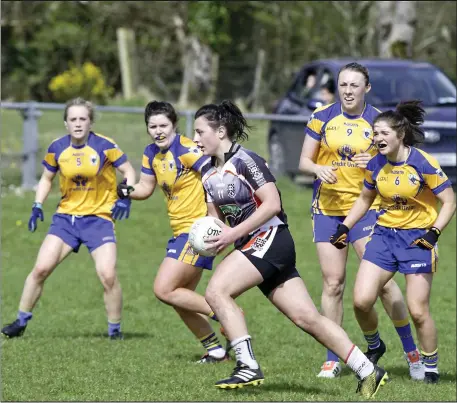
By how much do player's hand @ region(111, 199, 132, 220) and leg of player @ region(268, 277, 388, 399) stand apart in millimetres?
2420

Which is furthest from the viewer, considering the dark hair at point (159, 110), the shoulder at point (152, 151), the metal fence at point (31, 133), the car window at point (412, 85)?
the metal fence at point (31, 133)

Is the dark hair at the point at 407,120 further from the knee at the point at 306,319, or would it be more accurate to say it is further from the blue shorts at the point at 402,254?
the knee at the point at 306,319

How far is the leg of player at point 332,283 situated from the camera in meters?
8.58

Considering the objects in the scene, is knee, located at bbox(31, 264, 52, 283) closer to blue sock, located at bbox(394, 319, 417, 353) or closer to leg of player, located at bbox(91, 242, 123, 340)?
leg of player, located at bbox(91, 242, 123, 340)

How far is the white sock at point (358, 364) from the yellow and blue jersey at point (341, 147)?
1.46 metres

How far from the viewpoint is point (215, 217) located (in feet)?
A: 24.8

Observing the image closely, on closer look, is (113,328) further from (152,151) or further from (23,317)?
(152,151)

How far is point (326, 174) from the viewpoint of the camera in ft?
27.4

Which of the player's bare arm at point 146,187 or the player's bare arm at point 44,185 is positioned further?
the player's bare arm at point 44,185

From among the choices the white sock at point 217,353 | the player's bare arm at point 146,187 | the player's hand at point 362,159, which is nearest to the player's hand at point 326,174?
the player's hand at point 362,159

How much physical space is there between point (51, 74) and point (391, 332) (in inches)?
1324

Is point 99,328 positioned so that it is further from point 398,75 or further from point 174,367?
point 398,75

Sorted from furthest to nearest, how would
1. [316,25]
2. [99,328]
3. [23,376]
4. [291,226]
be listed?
[316,25], [291,226], [99,328], [23,376]

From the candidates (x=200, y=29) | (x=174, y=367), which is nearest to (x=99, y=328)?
(x=174, y=367)
